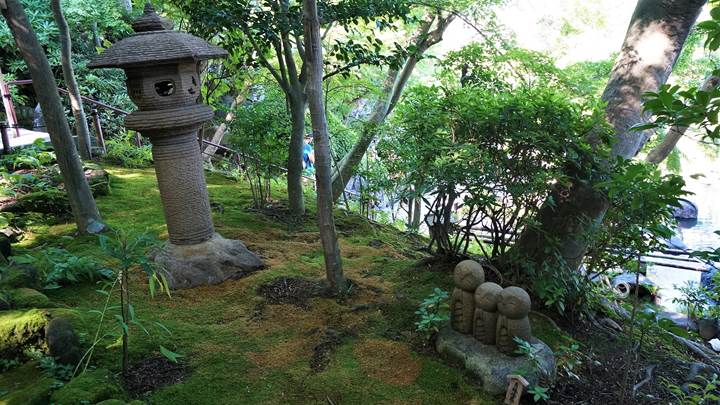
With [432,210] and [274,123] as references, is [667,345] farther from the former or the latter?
[274,123]

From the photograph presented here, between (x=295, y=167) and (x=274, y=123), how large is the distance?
691 millimetres

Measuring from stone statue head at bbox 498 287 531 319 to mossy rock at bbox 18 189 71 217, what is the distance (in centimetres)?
581

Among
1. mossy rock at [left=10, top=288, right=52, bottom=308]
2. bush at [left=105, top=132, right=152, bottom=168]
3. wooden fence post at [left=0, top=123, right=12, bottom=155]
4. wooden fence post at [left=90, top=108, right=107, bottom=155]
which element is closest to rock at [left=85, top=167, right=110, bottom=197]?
wooden fence post at [left=0, top=123, right=12, bottom=155]

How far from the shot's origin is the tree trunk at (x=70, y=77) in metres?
6.59

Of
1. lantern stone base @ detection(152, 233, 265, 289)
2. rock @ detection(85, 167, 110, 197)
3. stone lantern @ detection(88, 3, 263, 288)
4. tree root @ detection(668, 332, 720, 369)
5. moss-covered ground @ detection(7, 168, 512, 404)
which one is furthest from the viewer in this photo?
rock @ detection(85, 167, 110, 197)

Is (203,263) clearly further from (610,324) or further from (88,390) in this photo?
(610,324)

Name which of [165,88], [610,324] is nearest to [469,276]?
[610,324]

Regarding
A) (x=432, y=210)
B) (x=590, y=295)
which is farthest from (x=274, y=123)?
(x=590, y=295)

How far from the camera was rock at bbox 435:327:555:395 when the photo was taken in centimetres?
294

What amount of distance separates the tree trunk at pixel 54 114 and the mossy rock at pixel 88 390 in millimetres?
3148

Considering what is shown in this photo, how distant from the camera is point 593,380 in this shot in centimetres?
331

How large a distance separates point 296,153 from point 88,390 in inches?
171

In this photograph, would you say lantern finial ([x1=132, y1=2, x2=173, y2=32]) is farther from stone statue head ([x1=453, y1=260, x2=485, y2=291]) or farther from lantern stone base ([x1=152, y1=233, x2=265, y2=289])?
stone statue head ([x1=453, y1=260, x2=485, y2=291])

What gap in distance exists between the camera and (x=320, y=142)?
3664 millimetres
